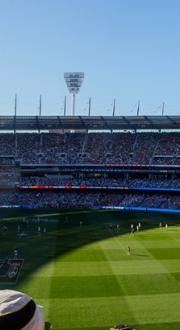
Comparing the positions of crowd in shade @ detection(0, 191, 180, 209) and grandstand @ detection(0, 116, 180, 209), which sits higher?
grandstand @ detection(0, 116, 180, 209)

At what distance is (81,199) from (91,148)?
40.0 feet

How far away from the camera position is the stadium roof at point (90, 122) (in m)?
76.8

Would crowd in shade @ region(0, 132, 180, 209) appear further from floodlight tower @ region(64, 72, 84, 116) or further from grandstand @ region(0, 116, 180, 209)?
floodlight tower @ region(64, 72, 84, 116)

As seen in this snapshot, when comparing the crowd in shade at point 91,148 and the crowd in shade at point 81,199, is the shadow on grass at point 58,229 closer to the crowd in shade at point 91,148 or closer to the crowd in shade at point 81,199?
the crowd in shade at point 81,199

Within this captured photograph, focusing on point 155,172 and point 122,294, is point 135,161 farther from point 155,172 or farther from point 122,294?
point 122,294

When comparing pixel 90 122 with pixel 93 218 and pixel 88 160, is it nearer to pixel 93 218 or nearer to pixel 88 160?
pixel 88 160

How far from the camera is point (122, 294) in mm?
23469

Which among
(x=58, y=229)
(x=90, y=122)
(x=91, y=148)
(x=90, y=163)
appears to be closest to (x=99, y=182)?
(x=90, y=163)

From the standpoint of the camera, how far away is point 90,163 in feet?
248

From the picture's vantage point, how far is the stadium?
22344 millimetres

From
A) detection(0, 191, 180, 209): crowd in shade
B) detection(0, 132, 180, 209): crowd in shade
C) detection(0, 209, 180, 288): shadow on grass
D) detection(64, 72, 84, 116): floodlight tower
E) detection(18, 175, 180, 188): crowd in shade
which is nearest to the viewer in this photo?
detection(0, 209, 180, 288): shadow on grass

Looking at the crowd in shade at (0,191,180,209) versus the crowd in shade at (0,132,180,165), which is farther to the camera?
the crowd in shade at (0,132,180,165)

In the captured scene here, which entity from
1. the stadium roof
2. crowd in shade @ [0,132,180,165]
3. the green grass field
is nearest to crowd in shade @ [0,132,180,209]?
crowd in shade @ [0,132,180,165]

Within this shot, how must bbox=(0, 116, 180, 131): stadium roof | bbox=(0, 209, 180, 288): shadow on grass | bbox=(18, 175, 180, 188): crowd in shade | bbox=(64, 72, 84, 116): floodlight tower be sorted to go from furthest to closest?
1. bbox=(64, 72, 84, 116): floodlight tower
2. bbox=(0, 116, 180, 131): stadium roof
3. bbox=(18, 175, 180, 188): crowd in shade
4. bbox=(0, 209, 180, 288): shadow on grass
